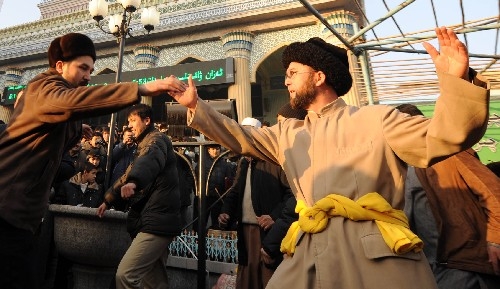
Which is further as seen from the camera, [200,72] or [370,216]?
[200,72]

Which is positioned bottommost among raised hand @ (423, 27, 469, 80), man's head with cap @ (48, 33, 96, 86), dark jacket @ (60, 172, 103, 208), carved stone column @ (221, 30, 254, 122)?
dark jacket @ (60, 172, 103, 208)

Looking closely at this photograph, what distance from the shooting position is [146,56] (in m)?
14.2

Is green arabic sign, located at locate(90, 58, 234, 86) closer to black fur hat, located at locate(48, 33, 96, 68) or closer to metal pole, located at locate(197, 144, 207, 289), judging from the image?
metal pole, located at locate(197, 144, 207, 289)

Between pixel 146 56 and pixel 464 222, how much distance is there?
1385cm

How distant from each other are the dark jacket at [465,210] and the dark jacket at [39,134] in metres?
1.70

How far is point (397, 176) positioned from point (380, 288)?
0.41 meters

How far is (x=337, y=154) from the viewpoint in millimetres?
1415

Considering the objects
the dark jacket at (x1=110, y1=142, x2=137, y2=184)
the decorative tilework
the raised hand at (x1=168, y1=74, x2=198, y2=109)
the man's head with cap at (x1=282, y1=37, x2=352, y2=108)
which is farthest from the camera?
the decorative tilework

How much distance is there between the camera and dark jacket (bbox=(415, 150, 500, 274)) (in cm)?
187

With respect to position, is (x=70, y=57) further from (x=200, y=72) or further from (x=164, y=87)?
(x=200, y=72)

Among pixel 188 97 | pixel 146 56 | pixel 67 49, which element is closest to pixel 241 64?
pixel 146 56

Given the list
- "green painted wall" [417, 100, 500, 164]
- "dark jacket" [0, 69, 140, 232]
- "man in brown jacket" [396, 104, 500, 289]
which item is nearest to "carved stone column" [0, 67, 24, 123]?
"green painted wall" [417, 100, 500, 164]

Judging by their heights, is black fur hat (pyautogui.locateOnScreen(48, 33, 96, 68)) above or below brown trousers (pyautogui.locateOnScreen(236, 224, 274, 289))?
above

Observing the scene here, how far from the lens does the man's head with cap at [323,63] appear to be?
1686mm
